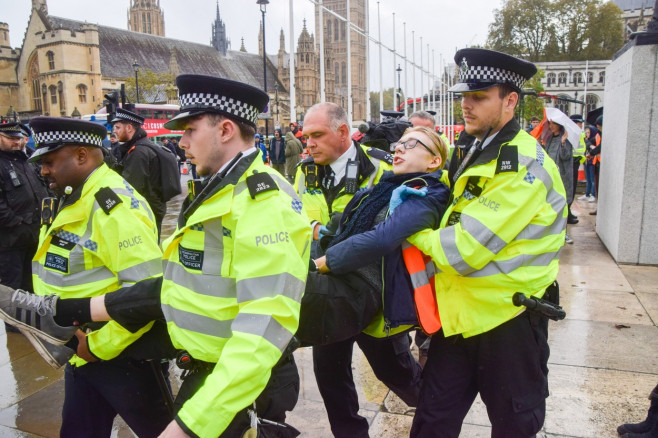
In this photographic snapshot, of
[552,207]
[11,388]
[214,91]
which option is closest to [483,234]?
[552,207]

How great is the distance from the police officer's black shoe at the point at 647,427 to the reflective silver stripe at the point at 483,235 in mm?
1672

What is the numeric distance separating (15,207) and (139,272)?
4114 mm

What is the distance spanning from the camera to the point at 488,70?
8.22 feet

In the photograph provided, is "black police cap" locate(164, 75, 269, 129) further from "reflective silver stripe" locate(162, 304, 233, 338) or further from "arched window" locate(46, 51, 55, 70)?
"arched window" locate(46, 51, 55, 70)

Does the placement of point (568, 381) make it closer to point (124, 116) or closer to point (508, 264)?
point (508, 264)

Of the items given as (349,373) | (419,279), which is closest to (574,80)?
(349,373)

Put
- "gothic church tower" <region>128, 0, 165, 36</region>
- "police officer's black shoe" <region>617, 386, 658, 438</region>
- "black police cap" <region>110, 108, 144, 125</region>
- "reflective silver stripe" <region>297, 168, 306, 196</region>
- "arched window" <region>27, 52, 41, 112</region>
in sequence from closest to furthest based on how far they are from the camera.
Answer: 1. "police officer's black shoe" <region>617, 386, 658, 438</region>
2. "reflective silver stripe" <region>297, 168, 306, 196</region>
3. "black police cap" <region>110, 108, 144, 125</region>
4. "arched window" <region>27, 52, 41, 112</region>
5. "gothic church tower" <region>128, 0, 165, 36</region>

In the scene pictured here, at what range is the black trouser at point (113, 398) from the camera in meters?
2.59

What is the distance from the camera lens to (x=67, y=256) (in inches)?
102

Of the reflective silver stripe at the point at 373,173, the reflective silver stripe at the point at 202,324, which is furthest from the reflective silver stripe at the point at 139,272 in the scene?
the reflective silver stripe at the point at 373,173

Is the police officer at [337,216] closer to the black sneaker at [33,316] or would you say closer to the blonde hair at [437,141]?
the blonde hair at [437,141]

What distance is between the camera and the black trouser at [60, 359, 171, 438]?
2594 millimetres

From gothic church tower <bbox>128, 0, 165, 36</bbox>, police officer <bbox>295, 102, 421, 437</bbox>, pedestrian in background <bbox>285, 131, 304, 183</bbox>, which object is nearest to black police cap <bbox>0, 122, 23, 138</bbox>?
police officer <bbox>295, 102, 421, 437</bbox>

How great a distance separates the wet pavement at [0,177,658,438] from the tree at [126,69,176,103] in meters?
57.0
